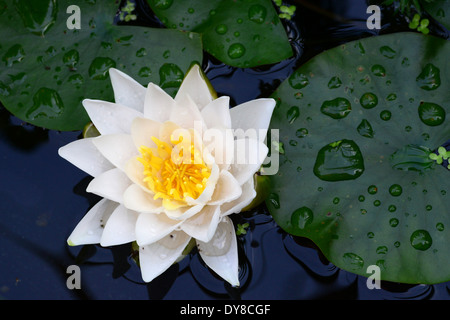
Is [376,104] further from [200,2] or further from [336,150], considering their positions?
[200,2]

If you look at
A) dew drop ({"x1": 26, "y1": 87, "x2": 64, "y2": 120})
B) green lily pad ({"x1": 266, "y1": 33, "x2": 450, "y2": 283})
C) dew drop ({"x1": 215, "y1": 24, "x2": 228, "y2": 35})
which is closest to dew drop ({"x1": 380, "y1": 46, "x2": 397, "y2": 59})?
green lily pad ({"x1": 266, "y1": 33, "x2": 450, "y2": 283})

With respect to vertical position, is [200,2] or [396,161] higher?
[200,2]

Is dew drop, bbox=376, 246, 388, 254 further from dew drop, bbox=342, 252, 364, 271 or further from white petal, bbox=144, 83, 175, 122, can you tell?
white petal, bbox=144, 83, 175, 122

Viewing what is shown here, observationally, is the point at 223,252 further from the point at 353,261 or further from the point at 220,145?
the point at 353,261

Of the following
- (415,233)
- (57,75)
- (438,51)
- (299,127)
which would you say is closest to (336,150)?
(299,127)

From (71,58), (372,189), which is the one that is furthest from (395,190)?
(71,58)

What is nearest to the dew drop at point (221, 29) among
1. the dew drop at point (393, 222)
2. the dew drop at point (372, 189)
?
the dew drop at point (372, 189)

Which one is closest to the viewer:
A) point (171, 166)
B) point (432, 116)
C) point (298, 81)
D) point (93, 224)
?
point (171, 166)
